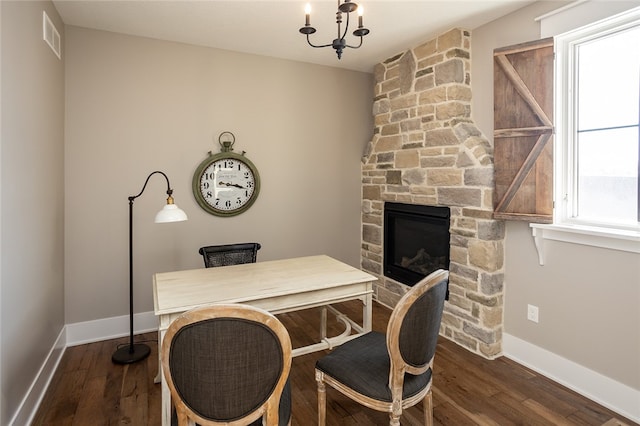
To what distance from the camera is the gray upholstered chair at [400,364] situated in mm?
1560

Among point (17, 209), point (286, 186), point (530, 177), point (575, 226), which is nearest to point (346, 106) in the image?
point (286, 186)

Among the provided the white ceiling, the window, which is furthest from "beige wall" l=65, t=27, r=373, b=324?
the window

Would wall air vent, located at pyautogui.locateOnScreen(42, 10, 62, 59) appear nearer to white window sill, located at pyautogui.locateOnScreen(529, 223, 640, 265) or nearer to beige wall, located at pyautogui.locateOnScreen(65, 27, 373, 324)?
beige wall, located at pyautogui.locateOnScreen(65, 27, 373, 324)

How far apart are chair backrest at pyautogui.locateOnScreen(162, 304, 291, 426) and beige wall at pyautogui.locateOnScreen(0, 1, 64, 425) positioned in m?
1.14

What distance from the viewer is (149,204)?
330 cm

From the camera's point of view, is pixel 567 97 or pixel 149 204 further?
pixel 149 204

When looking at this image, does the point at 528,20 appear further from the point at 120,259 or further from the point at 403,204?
the point at 120,259

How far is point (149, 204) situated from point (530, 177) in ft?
10.3

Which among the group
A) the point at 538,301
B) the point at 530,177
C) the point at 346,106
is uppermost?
the point at 346,106

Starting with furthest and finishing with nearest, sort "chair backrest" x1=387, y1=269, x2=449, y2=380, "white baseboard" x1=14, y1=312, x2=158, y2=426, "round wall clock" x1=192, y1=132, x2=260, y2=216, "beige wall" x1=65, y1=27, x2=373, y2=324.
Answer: "round wall clock" x1=192, y1=132, x2=260, y2=216, "beige wall" x1=65, y1=27, x2=373, y2=324, "white baseboard" x1=14, y1=312, x2=158, y2=426, "chair backrest" x1=387, y1=269, x2=449, y2=380

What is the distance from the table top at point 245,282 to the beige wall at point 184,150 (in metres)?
1.11

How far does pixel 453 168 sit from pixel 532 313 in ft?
4.20

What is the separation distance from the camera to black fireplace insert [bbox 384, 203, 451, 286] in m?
3.30

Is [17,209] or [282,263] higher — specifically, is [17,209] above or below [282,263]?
above
